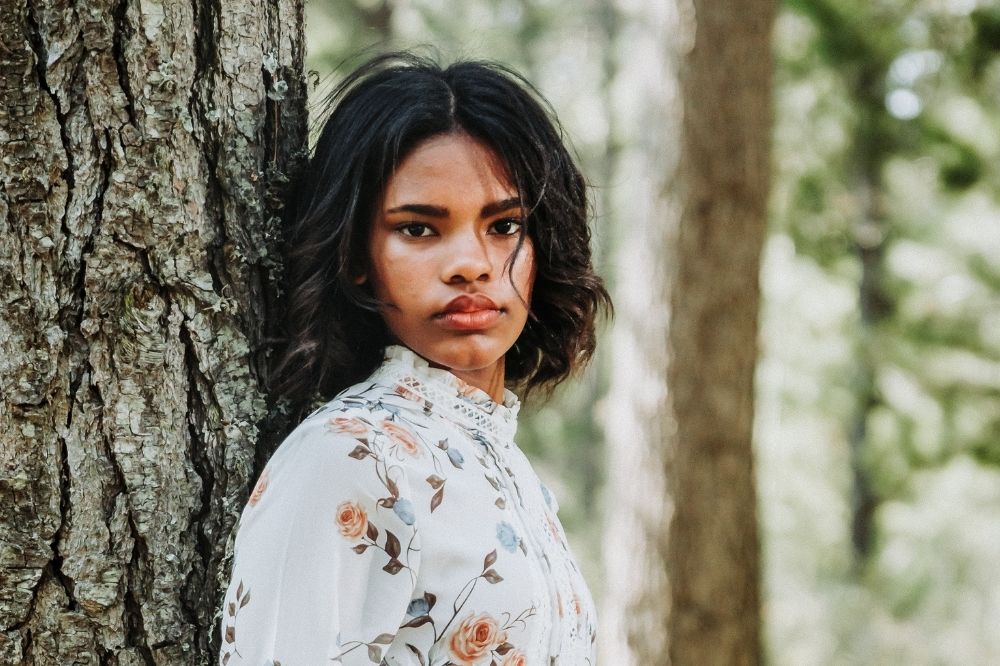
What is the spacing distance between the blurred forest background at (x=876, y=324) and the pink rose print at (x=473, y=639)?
10.9 ft

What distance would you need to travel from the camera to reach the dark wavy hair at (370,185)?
5.21ft

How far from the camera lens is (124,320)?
1479 millimetres

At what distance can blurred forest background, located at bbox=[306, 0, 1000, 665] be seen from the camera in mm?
6504

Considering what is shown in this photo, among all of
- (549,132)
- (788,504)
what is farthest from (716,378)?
(788,504)

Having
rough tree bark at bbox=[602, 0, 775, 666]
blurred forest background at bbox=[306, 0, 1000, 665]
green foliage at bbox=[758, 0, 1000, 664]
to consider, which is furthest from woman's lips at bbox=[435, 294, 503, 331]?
green foliage at bbox=[758, 0, 1000, 664]

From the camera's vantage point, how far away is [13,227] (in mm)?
1418

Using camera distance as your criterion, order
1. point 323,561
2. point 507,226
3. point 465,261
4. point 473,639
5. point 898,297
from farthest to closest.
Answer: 1. point 898,297
2. point 507,226
3. point 465,261
4. point 473,639
5. point 323,561

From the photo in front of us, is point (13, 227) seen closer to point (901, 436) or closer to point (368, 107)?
point (368, 107)

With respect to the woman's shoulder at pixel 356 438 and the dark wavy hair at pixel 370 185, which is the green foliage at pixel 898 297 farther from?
the woman's shoulder at pixel 356 438

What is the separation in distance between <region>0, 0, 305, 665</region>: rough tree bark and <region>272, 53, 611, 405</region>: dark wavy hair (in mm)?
84

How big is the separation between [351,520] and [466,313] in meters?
0.39

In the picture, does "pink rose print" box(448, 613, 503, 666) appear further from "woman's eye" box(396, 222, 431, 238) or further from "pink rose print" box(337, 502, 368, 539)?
"woman's eye" box(396, 222, 431, 238)

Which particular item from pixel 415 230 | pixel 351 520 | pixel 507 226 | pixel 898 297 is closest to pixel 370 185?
pixel 415 230

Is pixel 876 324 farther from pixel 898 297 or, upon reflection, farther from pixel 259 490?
pixel 259 490
